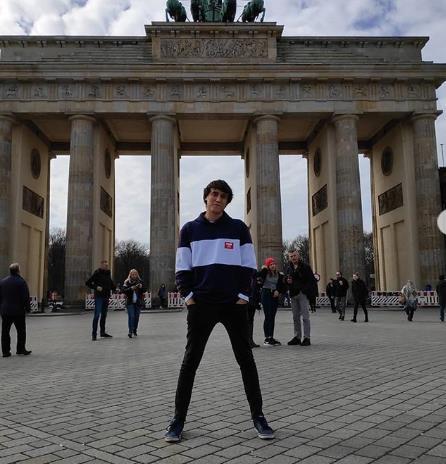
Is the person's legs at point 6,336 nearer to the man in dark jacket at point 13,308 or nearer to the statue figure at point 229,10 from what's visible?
the man in dark jacket at point 13,308

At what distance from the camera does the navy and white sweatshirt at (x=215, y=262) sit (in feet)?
13.8

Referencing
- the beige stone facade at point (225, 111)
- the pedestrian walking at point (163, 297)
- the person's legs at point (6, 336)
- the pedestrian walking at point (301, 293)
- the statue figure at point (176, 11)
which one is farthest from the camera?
the statue figure at point (176, 11)

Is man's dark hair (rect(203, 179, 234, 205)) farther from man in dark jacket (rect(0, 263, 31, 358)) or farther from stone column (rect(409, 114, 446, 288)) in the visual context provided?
stone column (rect(409, 114, 446, 288))

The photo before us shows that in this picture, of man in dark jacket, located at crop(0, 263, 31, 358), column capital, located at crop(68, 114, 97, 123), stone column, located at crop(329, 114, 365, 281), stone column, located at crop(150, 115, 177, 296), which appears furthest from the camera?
column capital, located at crop(68, 114, 97, 123)

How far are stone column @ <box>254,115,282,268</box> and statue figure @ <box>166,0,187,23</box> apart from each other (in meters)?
11.4

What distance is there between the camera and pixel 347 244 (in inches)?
1348

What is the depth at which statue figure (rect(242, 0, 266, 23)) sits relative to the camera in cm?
4012

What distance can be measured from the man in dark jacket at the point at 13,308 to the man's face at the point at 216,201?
7.35 metres

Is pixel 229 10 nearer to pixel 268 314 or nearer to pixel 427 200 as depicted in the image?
pixel 427 200

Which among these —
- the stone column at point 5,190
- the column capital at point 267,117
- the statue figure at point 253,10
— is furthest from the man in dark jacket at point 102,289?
the statue figure at point 253,10

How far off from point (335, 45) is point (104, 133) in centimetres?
1863

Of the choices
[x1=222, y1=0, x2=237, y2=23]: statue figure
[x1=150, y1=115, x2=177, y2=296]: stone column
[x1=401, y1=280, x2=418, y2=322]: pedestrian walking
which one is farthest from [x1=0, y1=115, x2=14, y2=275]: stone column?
[x1=401, y1=280, x2=418, y2=322]: pedestrian walking

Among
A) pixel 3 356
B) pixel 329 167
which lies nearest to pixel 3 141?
pixel 329 167

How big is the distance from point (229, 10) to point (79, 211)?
19991mm
